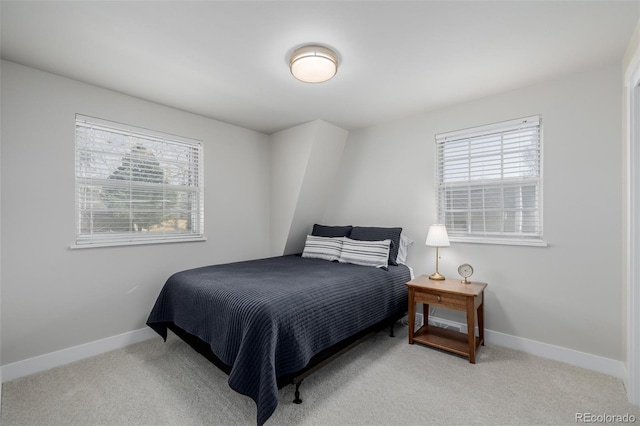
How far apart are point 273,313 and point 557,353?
2460 millimetres

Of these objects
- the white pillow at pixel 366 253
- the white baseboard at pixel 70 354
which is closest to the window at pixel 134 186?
the white baseboard at pixel 70 354

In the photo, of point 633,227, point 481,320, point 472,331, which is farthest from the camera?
point 481,320

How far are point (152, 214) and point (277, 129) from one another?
1.87 meters

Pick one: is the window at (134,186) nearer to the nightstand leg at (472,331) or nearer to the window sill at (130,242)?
the window sill at (130,242)

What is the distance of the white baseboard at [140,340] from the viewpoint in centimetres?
221

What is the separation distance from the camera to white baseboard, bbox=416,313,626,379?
7.34 feet

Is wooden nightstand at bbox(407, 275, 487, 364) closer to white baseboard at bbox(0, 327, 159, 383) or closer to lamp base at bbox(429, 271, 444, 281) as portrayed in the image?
lamp base at bbox(429, 271, 444, 281)

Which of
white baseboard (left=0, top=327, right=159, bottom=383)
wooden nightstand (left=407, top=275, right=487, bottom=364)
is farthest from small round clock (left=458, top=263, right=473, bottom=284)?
white baseboard (left=0, top=327, right=159, bottom=383)

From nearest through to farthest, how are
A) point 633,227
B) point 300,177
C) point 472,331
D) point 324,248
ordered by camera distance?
point 633,227 < point 472,331 < point 324,248 < point 300,177

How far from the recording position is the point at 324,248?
350cm

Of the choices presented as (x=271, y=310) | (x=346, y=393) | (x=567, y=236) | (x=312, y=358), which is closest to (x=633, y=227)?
(x=567, y=236)

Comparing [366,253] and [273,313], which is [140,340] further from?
[366,253]

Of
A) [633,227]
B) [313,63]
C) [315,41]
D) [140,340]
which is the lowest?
[140,340]

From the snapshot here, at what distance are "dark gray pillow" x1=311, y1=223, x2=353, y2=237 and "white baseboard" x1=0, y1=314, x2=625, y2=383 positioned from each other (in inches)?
61.3
